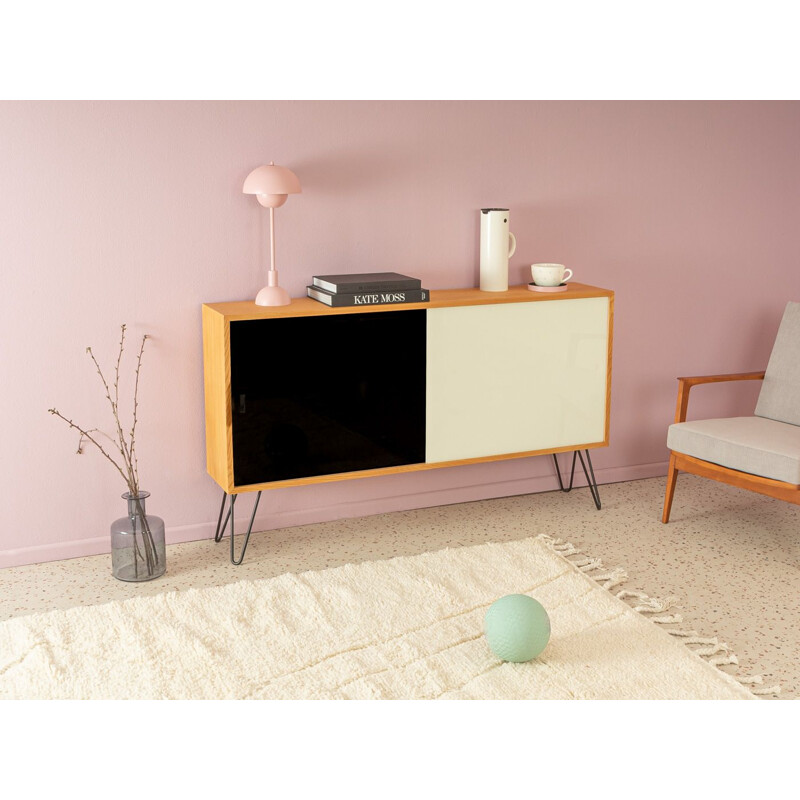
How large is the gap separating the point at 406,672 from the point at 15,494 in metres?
Result: 1.60

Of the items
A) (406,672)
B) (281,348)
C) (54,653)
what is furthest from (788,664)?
(54,653)

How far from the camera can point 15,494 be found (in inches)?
133

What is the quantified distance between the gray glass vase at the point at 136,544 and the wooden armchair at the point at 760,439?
1.99 metres

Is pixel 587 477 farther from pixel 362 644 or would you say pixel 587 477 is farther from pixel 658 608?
pixel 362 644

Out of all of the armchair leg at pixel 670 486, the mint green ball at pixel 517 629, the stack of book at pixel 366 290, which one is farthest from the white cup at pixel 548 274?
the mint green ball at pixel 517 629

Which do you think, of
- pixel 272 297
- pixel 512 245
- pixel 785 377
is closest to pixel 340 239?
pixel 272 297

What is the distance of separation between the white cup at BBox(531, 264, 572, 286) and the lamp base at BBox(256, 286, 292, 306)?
3.44ft

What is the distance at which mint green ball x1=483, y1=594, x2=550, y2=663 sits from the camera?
2672mm

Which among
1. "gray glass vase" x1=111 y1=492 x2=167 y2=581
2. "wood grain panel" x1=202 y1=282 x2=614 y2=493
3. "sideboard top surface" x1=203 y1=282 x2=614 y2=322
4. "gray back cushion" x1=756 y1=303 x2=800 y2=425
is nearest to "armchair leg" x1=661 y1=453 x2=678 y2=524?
"gray back cushion" x1=756 y1=303 x2=800 y2=425

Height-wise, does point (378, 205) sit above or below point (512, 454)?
above

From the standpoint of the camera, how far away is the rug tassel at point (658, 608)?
2691 mm

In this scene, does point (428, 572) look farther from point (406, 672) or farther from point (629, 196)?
point (629, 196)

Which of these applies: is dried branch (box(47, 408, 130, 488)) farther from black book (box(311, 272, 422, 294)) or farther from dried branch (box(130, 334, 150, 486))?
black book (box(311, 272, 422, 294))

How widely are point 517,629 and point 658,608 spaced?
2.20ft
